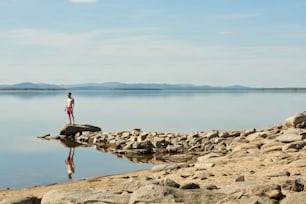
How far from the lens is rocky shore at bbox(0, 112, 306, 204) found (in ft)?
32.5

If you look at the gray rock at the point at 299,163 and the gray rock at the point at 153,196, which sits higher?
the gray rock at the point at 153,196

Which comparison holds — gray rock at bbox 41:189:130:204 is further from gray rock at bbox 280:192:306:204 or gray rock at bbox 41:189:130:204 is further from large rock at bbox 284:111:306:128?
large rock at bbox 284:111:306:128

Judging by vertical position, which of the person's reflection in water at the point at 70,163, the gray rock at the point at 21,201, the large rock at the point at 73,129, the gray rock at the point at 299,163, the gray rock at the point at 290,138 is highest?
the gray rock at the point at 290,138

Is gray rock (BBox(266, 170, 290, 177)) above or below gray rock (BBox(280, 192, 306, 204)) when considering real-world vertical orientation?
below

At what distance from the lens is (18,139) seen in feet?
113

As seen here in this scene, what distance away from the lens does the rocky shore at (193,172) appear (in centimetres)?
991

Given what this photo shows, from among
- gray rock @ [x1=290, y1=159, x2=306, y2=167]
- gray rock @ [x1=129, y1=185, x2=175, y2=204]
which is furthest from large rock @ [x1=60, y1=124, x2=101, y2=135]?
gray rock @ [x1=129, y1=185, x2=175, y2=204]

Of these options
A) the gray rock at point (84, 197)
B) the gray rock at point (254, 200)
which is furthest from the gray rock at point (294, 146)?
the gray rock at point (84, 197)

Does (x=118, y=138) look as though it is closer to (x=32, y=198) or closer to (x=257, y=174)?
(x=257, y=174)

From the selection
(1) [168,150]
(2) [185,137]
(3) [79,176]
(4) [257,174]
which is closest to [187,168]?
(4) [257,174]

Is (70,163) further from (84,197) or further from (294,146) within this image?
(84,197)

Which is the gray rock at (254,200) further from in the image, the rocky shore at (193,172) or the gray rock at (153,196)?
the gray rock at (153,196)

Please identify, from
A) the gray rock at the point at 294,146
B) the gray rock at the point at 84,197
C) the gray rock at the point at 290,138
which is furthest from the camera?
the gray rock at the point at 290,138

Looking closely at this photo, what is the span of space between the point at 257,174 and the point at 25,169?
11264 mm
